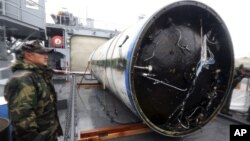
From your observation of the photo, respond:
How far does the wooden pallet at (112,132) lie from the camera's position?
91.5 inches

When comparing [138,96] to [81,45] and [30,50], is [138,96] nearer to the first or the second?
[30,50]

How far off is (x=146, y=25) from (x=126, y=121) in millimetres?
1580

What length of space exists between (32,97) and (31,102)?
0.15 ft

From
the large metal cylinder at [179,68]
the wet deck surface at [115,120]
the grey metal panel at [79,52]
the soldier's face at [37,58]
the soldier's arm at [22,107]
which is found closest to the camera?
the soldier's arm at [22,107]

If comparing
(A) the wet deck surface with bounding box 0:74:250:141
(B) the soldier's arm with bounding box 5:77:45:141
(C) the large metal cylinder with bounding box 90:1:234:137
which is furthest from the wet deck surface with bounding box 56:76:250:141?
(B) the soldier's arm with bounding box 5:77:45:141

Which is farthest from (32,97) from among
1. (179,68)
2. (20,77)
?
(179,68)

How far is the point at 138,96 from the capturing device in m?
2.34

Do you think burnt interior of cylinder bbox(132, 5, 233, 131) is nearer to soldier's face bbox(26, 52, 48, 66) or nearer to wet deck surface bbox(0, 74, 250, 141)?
wet deck surface bbox(0, 74, 250, 141)

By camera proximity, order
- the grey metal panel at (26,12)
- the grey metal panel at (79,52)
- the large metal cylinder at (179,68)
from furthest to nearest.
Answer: the grey metal panel at (79,52)
the grey metal panel at (26,12)
the large metal cylinder at (179,68)

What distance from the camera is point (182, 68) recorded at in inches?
96.3

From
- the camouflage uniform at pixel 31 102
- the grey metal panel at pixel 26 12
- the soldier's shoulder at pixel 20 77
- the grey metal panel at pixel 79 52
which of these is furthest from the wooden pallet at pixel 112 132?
the grey metal panel at pixel 79 52

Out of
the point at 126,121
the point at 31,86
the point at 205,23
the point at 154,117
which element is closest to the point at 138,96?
the point at 154,117

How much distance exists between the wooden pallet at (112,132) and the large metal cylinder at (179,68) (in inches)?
10.7

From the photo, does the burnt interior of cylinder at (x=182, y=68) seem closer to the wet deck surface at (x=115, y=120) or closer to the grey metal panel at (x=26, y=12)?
the wet deck surface at (x=115, y=120)
